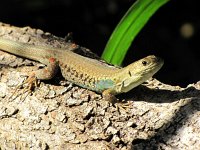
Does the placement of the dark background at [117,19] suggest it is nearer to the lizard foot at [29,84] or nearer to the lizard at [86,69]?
the lizard at [86,69]

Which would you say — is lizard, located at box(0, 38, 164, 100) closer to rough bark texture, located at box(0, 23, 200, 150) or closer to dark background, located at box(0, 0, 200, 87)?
rough bark texture, located at box(0, 23, 200, 150)

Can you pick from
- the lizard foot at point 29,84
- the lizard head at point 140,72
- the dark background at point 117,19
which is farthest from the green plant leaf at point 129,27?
the dark background at point 117,19

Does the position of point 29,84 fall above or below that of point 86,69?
below

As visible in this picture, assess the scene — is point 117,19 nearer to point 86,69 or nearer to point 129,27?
point 129,27

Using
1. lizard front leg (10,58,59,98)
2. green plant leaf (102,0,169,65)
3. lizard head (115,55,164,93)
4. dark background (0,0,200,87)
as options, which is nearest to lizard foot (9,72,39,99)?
lizard front leg (10,58,59,98)

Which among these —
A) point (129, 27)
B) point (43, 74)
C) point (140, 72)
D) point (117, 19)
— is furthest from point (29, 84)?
point (117, 19)

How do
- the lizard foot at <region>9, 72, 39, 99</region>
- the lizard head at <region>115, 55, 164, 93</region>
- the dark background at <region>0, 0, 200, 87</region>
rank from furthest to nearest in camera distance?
1. the dark background at <region>0, 0, 200, 87</region>
2. the lizard head at <region>115, 55, 164, 93</region>
3. the lizard foot at <region>9, 72, 39, 99</region>

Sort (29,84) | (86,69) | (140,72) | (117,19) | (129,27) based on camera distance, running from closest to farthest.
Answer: (29,84) < (140,72) < (86,69) < (129,27) < (117,19)
